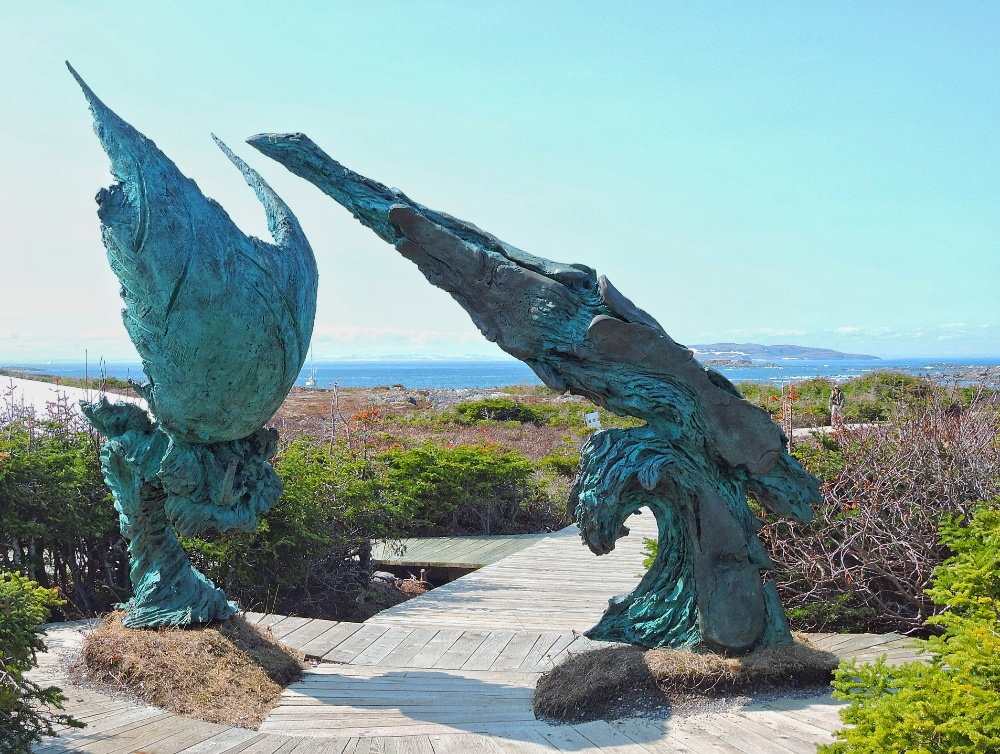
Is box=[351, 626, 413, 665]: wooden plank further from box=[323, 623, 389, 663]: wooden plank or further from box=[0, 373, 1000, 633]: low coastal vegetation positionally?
box=[0, 373, 1000, 633]: low coastal vegetation

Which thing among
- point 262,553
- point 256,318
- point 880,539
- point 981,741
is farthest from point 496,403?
point 981,741

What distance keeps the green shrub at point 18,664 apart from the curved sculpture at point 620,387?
8.17 feet

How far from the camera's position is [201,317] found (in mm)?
4332

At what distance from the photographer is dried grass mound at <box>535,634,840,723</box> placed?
4.60m

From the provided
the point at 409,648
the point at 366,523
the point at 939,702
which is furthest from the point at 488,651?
the point at 939,702

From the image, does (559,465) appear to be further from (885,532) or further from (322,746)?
(322,746)

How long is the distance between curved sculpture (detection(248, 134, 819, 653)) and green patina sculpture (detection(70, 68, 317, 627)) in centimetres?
61

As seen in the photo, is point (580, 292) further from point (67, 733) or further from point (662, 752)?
point (67, 733)

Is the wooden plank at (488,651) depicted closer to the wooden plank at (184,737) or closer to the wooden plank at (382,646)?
the wooden plank at (382,646)

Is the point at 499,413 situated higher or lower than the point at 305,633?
higher

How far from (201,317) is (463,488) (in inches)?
284

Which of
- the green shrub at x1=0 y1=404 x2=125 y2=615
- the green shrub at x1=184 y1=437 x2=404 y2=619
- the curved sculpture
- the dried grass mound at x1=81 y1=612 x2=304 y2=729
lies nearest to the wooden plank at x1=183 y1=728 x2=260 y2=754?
the dried grass mound at x1=81 y1=612 x2=304 y2=729

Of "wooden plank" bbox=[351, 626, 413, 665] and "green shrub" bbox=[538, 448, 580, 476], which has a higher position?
"green shrub" bbox=[538, 448, 580, 476]

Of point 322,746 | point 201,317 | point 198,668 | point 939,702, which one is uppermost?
point 201,317
